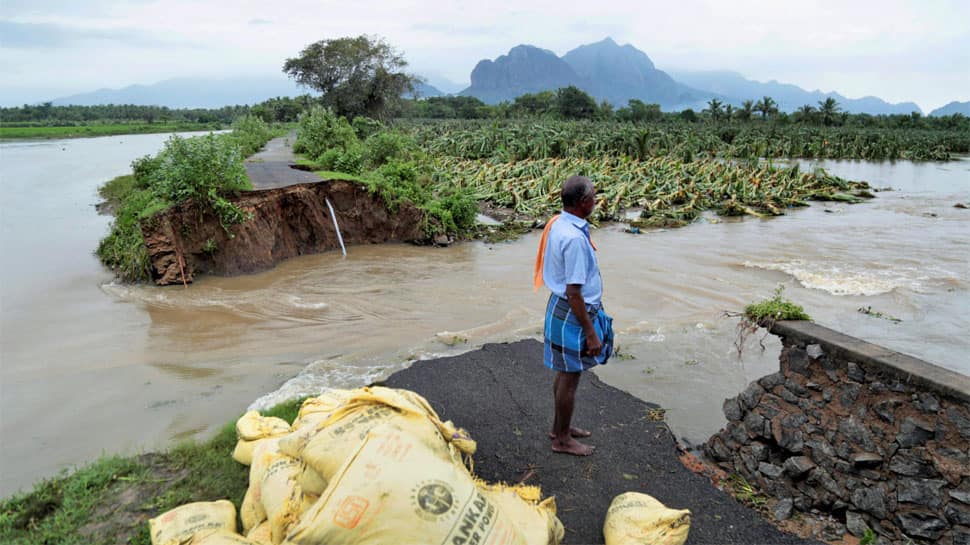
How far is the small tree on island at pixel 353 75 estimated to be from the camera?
32.5m

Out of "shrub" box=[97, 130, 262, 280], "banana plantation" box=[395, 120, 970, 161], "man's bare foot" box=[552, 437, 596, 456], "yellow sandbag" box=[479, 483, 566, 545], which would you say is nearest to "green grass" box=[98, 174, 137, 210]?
"shrub" box=[97, 130, 262, 280]

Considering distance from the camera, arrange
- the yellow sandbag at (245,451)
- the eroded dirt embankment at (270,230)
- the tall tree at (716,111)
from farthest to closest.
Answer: the tall tree at (716,111)
the eroded dirt embankment at (270,230)
the yellow sandbag at (245,451)

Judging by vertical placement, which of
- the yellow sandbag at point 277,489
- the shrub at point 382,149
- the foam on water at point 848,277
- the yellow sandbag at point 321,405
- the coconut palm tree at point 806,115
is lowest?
the foam on water at point 848,277

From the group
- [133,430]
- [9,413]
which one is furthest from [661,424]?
[9,413]

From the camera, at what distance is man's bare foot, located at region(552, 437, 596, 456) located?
395cm

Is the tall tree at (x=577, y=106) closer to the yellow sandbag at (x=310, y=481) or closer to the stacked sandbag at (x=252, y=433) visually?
the stacked sandbag at (x=252, y=433)

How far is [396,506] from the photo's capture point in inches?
85.4

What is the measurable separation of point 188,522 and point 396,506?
133cm

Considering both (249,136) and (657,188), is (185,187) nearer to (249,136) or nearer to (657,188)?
(249,136)

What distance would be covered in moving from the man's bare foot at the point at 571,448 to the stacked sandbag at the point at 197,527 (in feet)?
6.83

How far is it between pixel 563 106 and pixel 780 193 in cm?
3887

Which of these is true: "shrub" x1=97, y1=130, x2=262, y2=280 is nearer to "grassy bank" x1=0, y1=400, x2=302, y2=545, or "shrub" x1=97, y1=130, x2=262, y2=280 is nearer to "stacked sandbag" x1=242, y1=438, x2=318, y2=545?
"grassy bank" x1=0, y1=400, x2=302, y2=545

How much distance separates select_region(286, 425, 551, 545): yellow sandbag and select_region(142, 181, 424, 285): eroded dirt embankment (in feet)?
26.9

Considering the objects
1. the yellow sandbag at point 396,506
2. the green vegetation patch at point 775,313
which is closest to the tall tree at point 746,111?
the green vegetation patch at point 775,313
